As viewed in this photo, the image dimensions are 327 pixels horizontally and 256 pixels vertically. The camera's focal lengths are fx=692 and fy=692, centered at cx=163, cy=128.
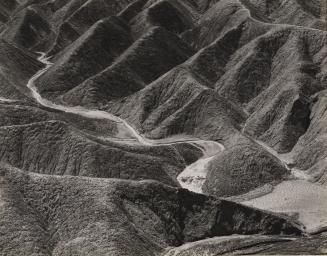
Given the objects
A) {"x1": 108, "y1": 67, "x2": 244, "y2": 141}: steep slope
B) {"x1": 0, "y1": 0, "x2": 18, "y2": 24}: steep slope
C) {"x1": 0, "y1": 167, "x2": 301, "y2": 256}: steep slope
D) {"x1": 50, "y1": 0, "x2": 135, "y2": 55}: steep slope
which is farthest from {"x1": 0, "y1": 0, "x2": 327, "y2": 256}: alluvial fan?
{"x1": 0, "y1": 0, "x2": 18, "y2": 24}: steep slope

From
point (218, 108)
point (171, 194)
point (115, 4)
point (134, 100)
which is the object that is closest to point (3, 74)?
point (134, 100)

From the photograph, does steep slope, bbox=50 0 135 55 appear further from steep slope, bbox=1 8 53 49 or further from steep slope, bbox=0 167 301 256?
steep slope, bbox=0 167 301 256

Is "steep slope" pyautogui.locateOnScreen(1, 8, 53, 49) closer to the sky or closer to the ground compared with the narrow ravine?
closer to the sky

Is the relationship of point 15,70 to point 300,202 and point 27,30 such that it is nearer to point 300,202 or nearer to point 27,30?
point 27,30

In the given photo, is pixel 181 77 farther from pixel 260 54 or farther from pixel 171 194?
pixel 171 194

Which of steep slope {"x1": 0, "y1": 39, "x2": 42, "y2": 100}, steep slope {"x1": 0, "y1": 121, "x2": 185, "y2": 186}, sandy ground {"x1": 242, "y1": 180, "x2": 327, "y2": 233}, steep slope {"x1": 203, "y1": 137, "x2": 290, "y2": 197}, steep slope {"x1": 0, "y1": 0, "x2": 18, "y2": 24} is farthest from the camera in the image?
steep slope {"x1": 0, "y1": 0, "x2": 18, "y2": 24}

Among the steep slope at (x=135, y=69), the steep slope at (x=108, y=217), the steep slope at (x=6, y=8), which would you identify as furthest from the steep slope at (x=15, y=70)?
the steep slope at (x=108, y=217)

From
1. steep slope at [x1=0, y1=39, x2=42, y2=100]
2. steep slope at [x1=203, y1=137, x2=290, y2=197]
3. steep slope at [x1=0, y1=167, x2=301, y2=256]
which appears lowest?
steep slope at [x1=0, y1=39, x2=42, y2=100]
